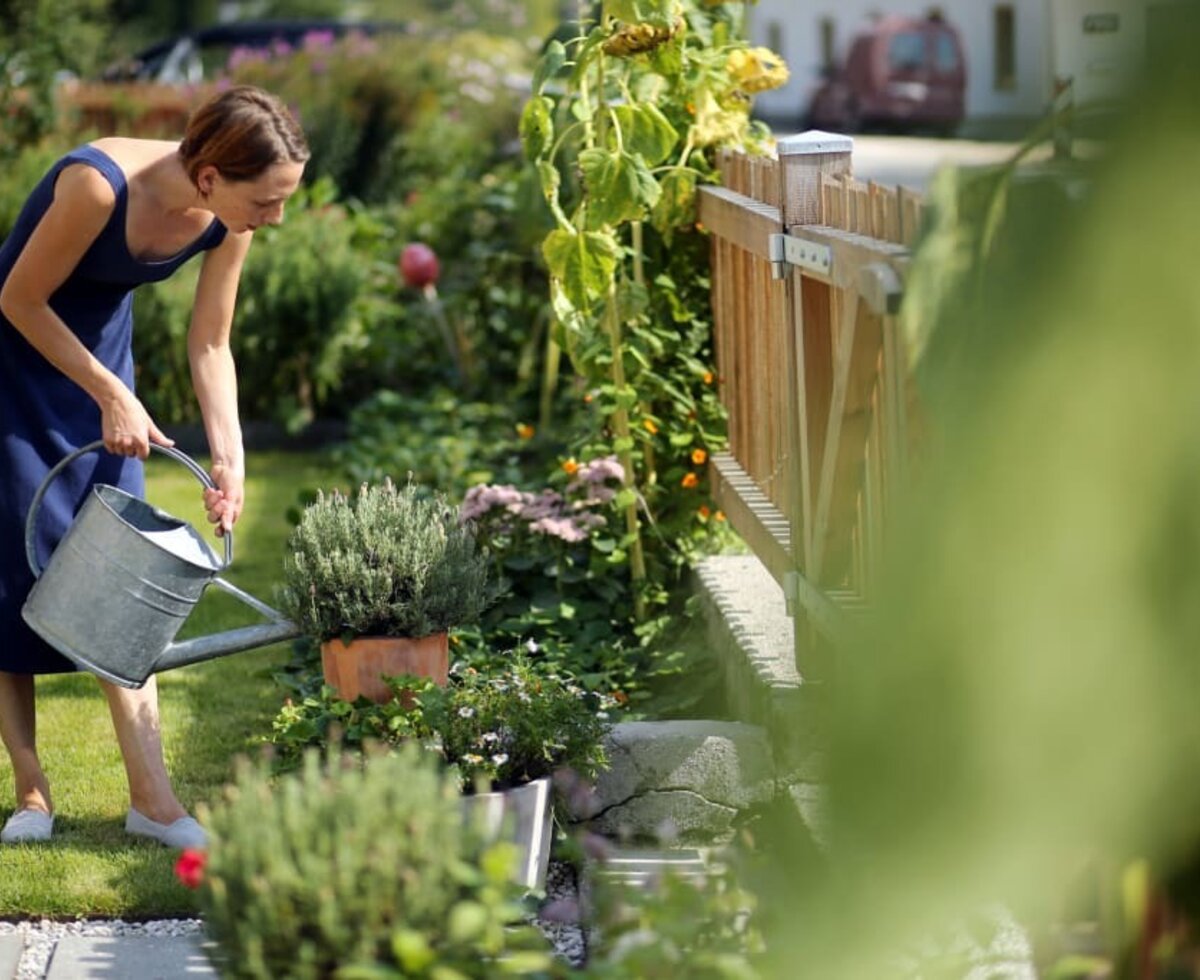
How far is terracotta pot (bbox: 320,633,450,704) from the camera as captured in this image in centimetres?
331

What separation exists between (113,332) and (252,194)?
1.53 feet

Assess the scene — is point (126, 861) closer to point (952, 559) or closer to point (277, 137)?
point (277, 137)

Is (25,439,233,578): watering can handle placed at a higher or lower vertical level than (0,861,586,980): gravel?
higher

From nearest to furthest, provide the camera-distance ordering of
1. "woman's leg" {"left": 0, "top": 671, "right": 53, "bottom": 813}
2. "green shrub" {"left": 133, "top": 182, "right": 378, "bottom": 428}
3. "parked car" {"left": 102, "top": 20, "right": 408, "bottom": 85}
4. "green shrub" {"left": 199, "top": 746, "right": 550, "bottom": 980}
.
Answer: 1. "green shrub" {"left": 199, "top": 746, "right": 550, "bottom": 980}
2. "woman's leg" {"left": 0, "top": 671, "right": 53, "bottom": 813}
3. "green shrub" {"left": 133, "top": 182, "right": 378, "bottom": 428}
4. "parked car" {"left": 102, "top": 20, "right": 408, "bottom": 85}

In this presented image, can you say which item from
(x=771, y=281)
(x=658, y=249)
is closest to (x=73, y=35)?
(x=658, y=249)

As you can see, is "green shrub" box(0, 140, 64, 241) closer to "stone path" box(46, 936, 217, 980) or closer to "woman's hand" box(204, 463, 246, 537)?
"woman's hand" box(204, 463, 246, 537)

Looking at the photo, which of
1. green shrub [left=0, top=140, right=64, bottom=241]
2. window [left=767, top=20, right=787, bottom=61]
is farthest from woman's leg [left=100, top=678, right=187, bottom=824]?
window [left=767, top=20, right=787, bottom=61]

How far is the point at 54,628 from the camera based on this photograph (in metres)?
3.10

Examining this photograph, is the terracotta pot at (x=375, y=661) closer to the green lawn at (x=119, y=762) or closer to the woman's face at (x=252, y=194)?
the green lawn at (x=119, y=762)

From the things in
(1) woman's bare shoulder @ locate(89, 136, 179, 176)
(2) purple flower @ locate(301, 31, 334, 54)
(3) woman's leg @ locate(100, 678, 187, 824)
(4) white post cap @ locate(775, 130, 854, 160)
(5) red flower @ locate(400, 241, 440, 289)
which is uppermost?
(2) purple flower @ locate(301, 31, 334, 54)

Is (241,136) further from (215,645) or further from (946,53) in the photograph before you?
(946,53)

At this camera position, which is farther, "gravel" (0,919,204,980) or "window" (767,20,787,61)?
"window" (767,20,787,61)

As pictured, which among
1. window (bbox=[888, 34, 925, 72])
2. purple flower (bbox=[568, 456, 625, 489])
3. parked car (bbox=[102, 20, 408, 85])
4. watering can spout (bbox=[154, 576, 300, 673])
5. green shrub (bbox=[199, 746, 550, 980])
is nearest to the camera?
green shrub (bbox=[199, 746, 550, 980])

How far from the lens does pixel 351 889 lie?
6.01 ft
